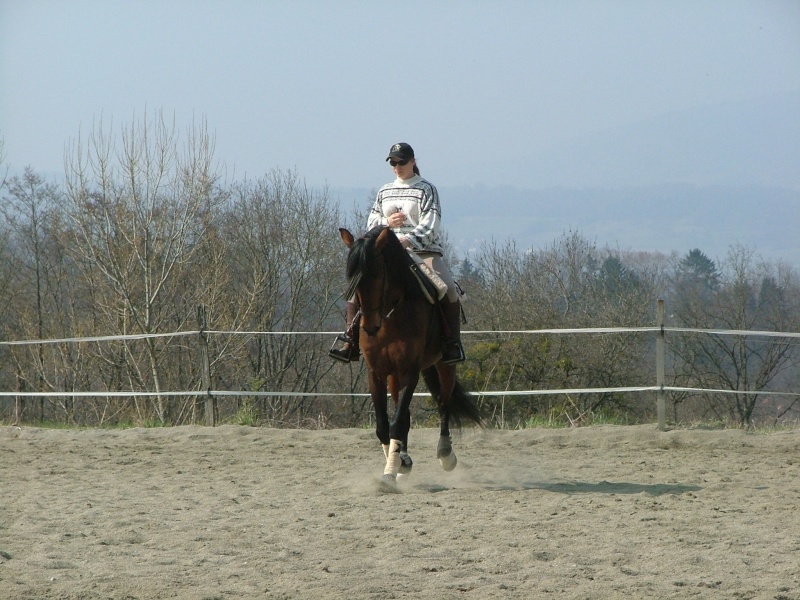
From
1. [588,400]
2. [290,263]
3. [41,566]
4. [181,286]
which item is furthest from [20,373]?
[41,566]

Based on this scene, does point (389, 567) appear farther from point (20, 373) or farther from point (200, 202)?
point (20, 373)

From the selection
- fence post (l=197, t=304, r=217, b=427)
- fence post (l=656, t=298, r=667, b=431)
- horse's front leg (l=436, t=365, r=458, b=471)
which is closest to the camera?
horse's front leg (l=436, t=365, r=458, b=471)

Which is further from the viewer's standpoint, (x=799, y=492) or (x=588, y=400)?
(x=588, y=400)

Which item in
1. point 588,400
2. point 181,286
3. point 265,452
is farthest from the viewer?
point 181,286

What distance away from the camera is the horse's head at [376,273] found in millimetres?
5988

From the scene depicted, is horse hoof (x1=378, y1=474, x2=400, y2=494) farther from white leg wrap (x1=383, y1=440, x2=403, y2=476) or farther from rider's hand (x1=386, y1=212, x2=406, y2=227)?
rider's hand (x1=386, y1=212, x2=406, y2=227)

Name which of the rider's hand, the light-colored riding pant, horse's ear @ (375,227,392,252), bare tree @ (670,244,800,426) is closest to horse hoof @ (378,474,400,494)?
the light-colored riding pant

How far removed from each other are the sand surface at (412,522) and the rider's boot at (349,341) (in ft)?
3.00

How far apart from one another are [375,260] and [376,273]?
0.09 m

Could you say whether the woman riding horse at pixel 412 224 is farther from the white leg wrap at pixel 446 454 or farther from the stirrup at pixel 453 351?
the white leg wrap at pixel 446 454

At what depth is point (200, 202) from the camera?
24406mm

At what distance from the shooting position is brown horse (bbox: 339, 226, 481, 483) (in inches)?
238

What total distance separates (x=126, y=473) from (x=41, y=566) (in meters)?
3.42

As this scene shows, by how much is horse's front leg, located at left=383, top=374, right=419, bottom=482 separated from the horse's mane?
2.29ft
